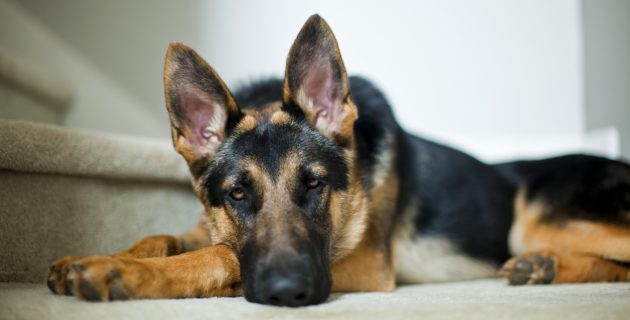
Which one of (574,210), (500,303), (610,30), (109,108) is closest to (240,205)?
(500,303)

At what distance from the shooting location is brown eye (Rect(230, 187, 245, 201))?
79.6 inches

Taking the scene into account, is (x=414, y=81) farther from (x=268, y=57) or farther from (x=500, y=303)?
(x=500, y=303)

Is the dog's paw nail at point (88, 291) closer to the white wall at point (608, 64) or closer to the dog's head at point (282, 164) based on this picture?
the dog's head at point (282, 164)

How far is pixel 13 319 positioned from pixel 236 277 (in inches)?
29.3

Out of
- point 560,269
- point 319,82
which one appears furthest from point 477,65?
point 319,82

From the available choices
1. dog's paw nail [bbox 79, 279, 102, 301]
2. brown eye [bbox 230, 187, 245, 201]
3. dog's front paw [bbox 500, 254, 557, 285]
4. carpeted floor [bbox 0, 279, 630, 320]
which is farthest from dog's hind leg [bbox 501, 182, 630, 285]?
dog's paw nail [bbox 79, 279, 102, 301]

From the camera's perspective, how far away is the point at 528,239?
10.1 ft

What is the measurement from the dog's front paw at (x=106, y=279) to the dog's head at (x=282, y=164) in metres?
0.36

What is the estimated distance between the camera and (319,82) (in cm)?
229

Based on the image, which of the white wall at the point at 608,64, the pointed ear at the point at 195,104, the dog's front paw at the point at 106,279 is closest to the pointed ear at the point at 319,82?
the pointed ear at the point at 195,104

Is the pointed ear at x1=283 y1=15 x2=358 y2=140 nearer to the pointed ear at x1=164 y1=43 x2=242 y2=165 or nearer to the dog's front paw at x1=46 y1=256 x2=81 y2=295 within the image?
the pointed ear at x1=164 y1=43 x2=242 y2=165

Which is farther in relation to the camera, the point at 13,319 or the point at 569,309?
the point at 569,309

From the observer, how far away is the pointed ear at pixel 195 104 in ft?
6.94

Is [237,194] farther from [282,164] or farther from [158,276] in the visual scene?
[158,276]
